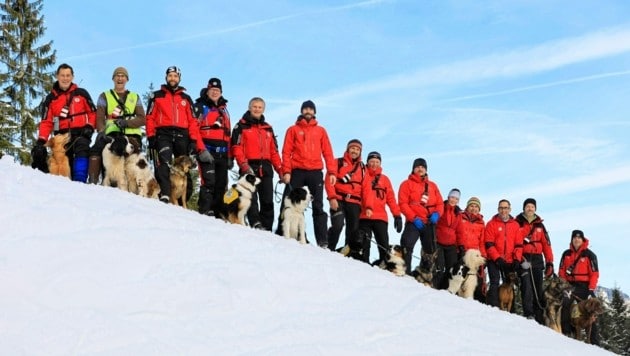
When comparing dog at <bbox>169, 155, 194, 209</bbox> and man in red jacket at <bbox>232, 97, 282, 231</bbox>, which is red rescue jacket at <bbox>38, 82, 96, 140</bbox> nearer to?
dog at <bbox>169, 155, 194, 209</bbox>

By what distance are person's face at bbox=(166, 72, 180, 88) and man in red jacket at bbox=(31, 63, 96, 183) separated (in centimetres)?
124

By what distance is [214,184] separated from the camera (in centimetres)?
1148

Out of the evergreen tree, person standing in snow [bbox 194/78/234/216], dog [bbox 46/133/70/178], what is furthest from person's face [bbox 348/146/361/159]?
the evergreen tree

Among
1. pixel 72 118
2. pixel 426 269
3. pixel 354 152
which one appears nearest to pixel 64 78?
pixel 72 118

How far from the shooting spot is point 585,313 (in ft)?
47.9

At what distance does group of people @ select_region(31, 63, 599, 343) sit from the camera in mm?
11172

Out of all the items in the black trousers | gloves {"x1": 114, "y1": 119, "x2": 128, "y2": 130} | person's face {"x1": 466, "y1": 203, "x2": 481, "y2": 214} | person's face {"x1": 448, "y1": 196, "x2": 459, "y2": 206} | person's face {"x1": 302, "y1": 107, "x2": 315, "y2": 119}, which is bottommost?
→ the black trousers

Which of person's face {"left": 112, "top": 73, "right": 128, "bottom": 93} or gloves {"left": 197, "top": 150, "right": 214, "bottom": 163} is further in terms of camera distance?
person's face {"left": 112, "top": 73, "right": 128, "bottom": 93}

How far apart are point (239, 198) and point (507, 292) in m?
5.76

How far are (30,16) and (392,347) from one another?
31.2 meters

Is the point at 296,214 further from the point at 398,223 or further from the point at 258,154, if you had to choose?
the point at 398,223

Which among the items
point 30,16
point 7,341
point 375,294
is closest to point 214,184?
point 375,294

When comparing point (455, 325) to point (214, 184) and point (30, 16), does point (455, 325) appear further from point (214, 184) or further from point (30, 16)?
point (30, 16)

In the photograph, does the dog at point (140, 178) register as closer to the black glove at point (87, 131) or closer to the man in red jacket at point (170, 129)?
the man in red jacket at point (170, 129)
